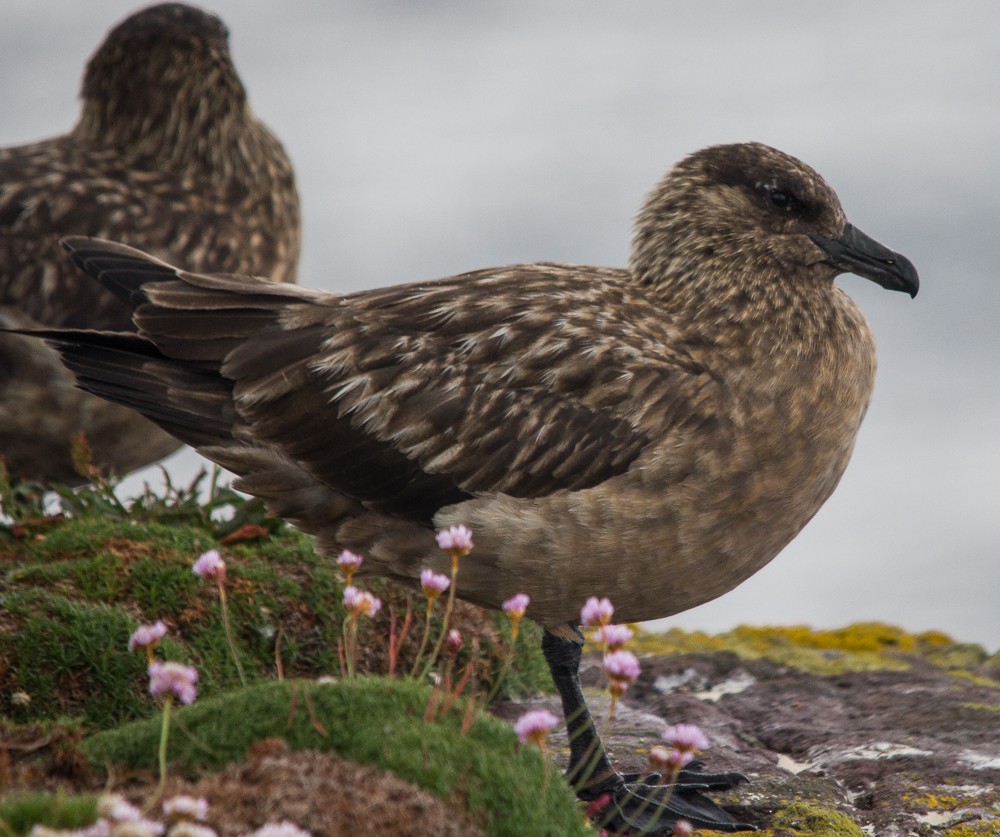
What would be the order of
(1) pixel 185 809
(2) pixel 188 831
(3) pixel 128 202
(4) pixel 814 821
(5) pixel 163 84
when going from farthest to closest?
(5) pixel 163 84, (3) pixel 128 202, (4) pixel 814 821, (1) pixel 185 809, (2) pixel 188 831

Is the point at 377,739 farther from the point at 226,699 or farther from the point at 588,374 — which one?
the point at 588,374

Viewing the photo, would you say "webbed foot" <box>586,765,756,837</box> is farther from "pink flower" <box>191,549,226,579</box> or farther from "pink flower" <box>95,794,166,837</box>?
"pink flower" <box>95,794,166,837</box>

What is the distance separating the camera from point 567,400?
480 centimetres

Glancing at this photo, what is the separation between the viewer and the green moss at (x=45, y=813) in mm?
2887

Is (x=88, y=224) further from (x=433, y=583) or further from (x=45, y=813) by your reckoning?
(x=45, y=813)

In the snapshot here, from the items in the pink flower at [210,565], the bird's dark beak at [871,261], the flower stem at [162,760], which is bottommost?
→ the flower stem at [162,760]

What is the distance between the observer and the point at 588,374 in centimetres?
479

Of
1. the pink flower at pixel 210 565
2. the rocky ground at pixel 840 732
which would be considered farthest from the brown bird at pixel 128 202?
the pink flower at pixel 210 565

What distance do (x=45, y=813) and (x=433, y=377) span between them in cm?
235

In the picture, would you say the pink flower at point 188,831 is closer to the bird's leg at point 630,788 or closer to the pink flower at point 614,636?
the pink flower at point 614,636

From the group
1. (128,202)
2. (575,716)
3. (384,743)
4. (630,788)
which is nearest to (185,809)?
(384,743)

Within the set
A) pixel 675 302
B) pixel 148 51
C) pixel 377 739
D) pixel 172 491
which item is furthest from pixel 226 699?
pixel 148 51

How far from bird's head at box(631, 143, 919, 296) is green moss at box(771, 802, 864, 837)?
1966 mm

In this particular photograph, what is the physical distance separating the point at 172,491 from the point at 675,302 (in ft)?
8.83
